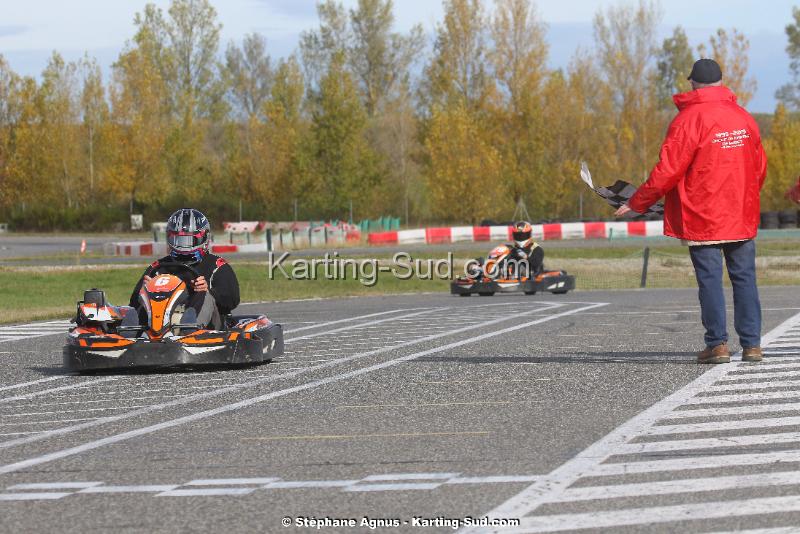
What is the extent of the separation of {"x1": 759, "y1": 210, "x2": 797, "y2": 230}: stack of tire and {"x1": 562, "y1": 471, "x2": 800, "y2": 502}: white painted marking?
5459 cm

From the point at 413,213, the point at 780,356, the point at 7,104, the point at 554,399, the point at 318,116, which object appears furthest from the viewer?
the point at 7,104

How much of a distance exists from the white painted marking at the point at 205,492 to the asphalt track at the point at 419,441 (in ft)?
0.07

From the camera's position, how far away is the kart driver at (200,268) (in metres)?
11.3

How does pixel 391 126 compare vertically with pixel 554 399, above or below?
above

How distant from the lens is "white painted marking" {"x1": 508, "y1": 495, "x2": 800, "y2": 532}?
4812mm

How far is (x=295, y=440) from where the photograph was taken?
6.94 metres

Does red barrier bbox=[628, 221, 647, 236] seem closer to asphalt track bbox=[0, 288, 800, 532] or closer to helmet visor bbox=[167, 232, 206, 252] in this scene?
asphalt track bbox=[0, 288, 800, 532]

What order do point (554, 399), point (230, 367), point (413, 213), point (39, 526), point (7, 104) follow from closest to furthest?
point (39, 526) → point (554, 399) → point (230, 367) → point (413, 213) → point (7, 104)

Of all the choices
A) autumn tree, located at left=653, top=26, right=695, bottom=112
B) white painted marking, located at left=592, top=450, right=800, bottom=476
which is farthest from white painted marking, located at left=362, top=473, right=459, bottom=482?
autumn tree, located at left=653, top=26, right=695, bottom=112

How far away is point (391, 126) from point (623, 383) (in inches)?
2847

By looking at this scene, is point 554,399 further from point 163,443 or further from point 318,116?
point 318,116

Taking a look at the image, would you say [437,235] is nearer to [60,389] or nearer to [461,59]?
[461,59]

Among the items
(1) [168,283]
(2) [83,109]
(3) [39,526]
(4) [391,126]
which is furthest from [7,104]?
(3) [39,526]

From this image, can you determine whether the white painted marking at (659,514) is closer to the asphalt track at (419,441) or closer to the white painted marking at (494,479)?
the asphalt track at (419,441)
